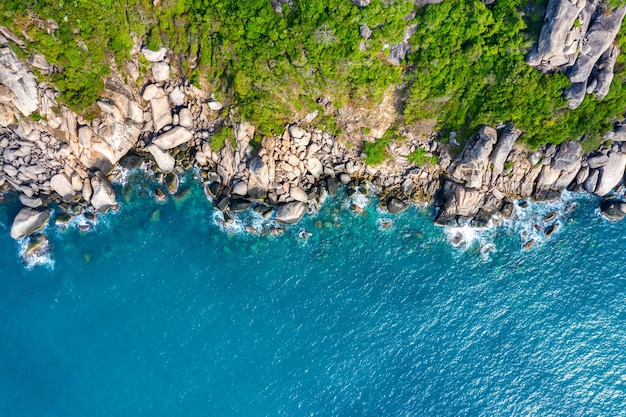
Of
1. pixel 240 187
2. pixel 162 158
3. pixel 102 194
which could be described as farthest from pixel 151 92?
pixel 240 187

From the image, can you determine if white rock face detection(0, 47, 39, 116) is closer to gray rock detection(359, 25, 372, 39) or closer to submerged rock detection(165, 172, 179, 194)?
submerged rock detection(165, 172, 179, 194)

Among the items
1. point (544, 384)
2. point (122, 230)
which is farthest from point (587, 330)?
point (122, 230)

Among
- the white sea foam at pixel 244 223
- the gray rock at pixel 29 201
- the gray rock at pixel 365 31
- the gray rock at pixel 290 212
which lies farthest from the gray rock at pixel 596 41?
the gray rock at pixel 29 201

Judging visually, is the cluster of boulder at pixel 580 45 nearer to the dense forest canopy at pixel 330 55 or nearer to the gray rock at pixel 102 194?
the dense forest canopy at pixel 330 55

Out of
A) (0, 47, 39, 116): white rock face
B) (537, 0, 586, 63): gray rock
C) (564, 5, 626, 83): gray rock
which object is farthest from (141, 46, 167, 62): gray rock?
(564, 5, 626, 83): gray rock

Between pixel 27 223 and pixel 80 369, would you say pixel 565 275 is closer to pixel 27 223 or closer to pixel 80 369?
pixel 80 369

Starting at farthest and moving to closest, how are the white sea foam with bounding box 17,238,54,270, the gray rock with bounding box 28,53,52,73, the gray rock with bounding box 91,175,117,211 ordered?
1. the white sea foam with bounding box 17,238,54,270
2. the gray rock with bounding box 91,175,117,211
3. the gray rock with bounding box 28,53,52,73
